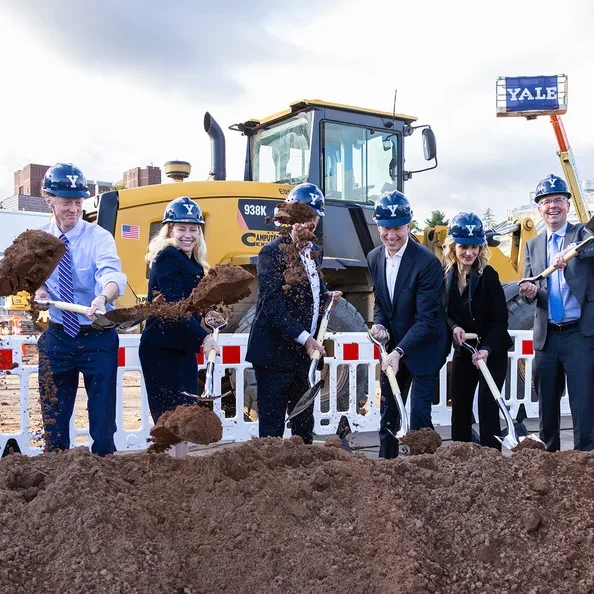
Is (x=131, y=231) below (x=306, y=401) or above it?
above

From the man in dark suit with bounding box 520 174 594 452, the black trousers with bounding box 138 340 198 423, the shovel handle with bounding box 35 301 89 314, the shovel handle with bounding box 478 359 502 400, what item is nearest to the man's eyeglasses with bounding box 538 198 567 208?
the man in dark suit with bounding box 520 174 594 452

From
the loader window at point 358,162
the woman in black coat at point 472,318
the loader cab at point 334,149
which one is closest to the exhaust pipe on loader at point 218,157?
the loader cab at point 334,149

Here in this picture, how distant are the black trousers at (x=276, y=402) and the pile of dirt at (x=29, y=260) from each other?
4.34ft

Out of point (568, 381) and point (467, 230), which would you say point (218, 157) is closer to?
point (467, 230)

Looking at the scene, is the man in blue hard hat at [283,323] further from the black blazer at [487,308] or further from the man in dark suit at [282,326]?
the black blazer at [487,308]

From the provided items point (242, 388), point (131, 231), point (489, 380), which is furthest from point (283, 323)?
point (131, 231)

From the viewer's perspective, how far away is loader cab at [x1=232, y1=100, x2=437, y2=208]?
793 centimetres

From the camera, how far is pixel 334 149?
8.02m

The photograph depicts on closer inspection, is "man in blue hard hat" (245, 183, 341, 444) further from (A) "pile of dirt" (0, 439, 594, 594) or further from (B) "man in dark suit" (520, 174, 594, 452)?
(B) "man in dark suit" (520, 174, 594, 452)

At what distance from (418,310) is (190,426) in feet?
5.33

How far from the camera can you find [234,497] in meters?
2.81

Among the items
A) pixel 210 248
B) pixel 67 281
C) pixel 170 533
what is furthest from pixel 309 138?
pixel 170 533

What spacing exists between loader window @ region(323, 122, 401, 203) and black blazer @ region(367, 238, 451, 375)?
3714 millimetres

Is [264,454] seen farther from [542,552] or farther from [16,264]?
[16,264]
